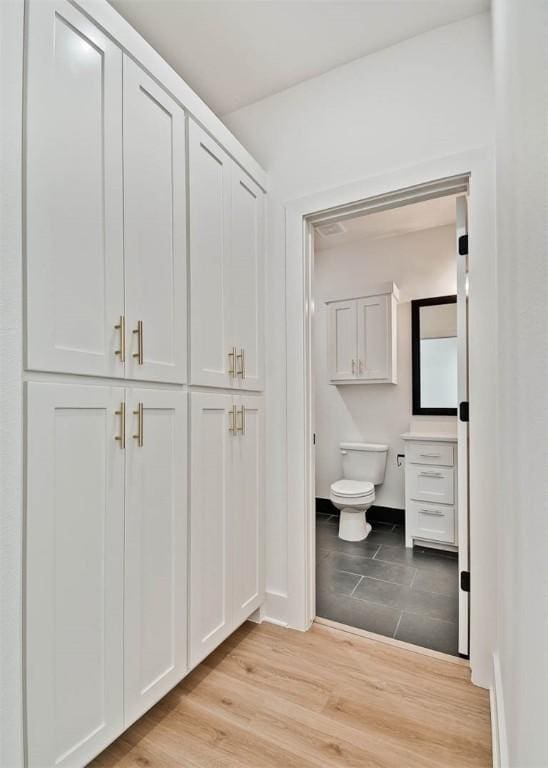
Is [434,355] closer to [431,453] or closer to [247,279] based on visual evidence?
[431,453]

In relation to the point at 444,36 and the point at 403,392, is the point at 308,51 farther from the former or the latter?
the point at 403,392

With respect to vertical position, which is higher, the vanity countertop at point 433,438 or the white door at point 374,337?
the white door at point 374,337

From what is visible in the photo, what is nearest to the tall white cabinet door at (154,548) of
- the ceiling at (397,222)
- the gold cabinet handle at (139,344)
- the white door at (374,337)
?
the gold cabinet handle at (139,344)

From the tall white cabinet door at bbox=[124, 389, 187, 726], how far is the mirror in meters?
2.70

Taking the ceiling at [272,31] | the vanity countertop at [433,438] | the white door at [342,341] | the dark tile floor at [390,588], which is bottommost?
the dark tile floor at [390,588]

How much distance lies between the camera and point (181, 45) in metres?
1.87

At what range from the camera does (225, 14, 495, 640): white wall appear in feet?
5.64

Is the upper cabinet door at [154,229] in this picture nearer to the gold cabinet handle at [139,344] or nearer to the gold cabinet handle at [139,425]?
the gold cabinet handle at [139,344]

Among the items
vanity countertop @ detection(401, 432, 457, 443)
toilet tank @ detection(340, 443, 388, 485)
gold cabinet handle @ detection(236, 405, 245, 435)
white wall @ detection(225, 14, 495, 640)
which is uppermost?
white wall @ detection(225, 14, 495, 640)

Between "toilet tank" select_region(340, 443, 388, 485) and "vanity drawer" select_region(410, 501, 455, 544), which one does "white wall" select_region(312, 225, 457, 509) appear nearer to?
"toilet tank" select_region(340, 443, 388, 485)

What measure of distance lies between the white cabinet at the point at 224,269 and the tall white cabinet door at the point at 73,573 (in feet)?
1.66

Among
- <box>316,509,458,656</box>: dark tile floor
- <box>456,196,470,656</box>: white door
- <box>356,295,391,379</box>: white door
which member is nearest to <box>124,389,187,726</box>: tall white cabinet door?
<box>316,509,458,656</box>: dark tile floor

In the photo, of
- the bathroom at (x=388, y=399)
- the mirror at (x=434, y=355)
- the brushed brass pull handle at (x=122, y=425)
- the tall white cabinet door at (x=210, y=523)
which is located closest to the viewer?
the brushed brass pull handle at (x=122, y=425)

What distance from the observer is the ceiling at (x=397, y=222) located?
3279mm
